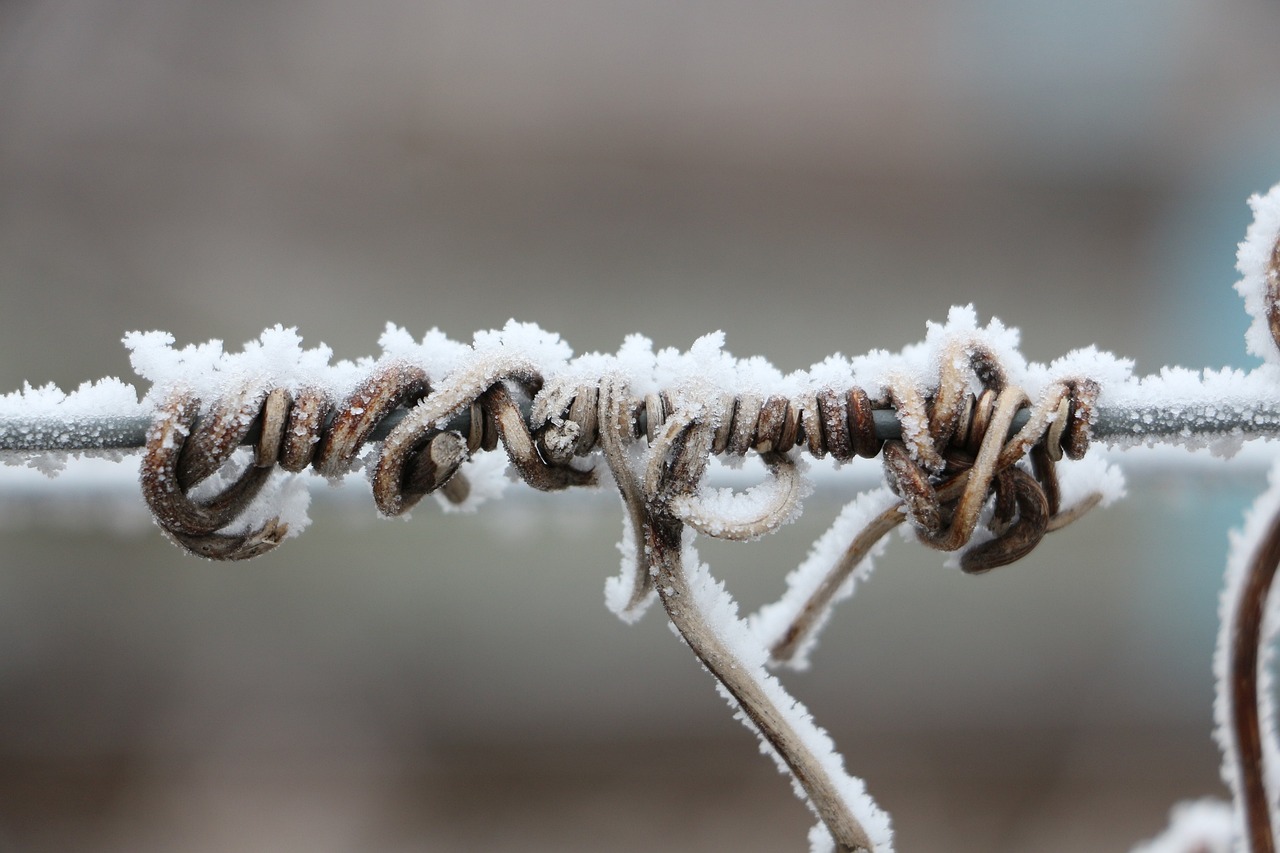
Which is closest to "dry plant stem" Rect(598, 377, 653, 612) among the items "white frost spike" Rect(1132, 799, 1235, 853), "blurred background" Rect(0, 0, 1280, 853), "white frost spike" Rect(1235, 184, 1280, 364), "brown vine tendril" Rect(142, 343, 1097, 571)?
"brown vine tendril" Rect(142, 343, 1097, 571)

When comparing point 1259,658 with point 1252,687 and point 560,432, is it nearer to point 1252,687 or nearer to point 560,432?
point 1252,687

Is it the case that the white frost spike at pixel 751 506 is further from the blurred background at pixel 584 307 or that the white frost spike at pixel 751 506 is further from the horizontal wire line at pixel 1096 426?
the blurred background at pixel 584 307

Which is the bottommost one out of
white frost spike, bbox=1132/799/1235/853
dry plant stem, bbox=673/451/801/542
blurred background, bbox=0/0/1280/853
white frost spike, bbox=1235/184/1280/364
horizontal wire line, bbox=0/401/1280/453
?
white frost spike, bbox=1132/799/1235/853

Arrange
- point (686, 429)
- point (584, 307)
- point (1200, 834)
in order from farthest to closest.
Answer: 1. point (584, 307)
2. point (1200, 834)
3. point (686, 429)

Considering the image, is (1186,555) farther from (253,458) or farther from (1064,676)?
(253,458)

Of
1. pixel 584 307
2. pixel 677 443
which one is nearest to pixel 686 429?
pixel 677 443

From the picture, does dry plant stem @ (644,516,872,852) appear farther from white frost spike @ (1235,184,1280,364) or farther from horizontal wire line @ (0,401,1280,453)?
white frost spike @ (1235,184,1280,364)

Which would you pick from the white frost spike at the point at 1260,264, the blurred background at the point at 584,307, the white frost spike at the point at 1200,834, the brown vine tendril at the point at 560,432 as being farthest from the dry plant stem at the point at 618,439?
the blurred background at the point at 584,307

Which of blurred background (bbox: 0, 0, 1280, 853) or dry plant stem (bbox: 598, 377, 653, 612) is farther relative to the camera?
blurred background (bbox: 0, 0, 1280, 853)

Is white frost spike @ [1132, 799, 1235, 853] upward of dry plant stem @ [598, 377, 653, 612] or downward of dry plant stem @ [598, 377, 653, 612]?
downward
